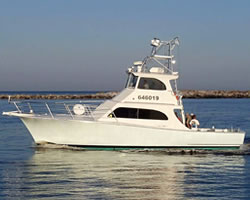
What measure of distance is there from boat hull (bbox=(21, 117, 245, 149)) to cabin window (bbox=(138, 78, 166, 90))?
177 centimetres

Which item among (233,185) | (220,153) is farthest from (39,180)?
(220,153)

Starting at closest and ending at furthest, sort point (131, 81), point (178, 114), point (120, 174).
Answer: point (120, 174), point (131, 81), point (178, 114)

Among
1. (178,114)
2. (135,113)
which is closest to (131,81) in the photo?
(135,113)

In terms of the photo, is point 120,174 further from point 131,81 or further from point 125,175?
point 131,81

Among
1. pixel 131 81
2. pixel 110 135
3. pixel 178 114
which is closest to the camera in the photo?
pixel 110 135

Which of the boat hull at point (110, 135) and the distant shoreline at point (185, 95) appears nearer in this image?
the boat hull at point (110, 135)

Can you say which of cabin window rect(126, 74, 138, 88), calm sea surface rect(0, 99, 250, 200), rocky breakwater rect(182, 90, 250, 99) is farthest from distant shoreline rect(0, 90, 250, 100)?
cabin window rect(126, 74, 138, 88)

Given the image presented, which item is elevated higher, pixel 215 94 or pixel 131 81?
pixel 131 81

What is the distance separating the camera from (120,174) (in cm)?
1530

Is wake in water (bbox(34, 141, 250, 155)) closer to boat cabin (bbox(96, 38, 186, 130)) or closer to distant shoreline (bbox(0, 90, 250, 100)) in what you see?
boat cabin (bbox(96, 38, 186, 130))


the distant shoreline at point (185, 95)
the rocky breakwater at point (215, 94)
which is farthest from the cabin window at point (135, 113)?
the rocky breakwater at point (215, 94)

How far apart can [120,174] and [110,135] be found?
12.4 feet

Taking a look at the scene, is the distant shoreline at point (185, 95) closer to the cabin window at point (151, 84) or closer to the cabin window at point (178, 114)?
the cabin window at point (178, 114)

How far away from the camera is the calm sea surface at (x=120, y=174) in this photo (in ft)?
42.1
